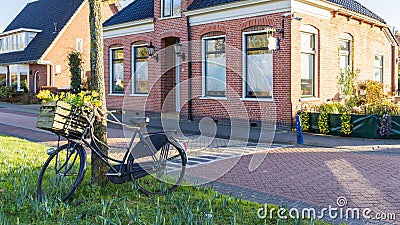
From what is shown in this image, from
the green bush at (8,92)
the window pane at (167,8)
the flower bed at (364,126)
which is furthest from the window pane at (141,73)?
the green bush at (8,92)

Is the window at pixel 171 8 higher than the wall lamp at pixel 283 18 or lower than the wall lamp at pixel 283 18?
higher

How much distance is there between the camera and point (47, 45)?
96.4 ft

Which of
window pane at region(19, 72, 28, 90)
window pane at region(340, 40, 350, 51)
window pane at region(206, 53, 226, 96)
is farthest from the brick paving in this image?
window pane at region(19, 72, 28, 90)

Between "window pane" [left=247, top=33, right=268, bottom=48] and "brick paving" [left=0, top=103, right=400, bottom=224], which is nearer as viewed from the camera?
"brick paving" [left=0, top=103, right=400, bottom=224]

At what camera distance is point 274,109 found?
13586mm

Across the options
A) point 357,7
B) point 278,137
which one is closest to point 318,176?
point 278,137

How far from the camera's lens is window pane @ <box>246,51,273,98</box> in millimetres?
13734

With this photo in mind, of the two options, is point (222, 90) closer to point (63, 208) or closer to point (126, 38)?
point (126, 38)

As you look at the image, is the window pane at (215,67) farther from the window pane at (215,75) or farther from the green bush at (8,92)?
the green bush at (8,92)

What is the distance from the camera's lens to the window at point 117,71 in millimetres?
19953

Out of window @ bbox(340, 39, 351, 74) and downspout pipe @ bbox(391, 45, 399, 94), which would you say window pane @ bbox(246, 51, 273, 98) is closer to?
window @ bbox(340, 39, 351, 74)

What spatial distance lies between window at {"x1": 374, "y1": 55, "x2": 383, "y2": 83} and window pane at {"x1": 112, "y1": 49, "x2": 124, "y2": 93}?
475 inches

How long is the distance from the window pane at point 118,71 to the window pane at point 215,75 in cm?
583

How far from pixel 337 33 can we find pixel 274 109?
4511mm
